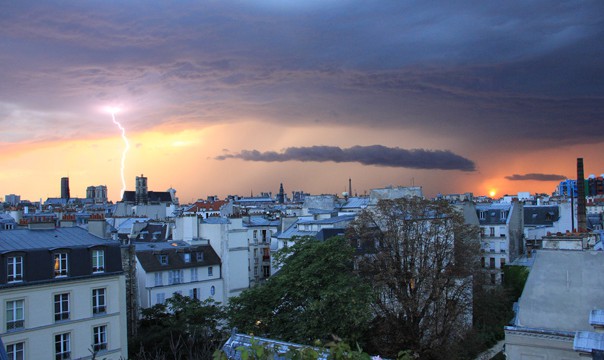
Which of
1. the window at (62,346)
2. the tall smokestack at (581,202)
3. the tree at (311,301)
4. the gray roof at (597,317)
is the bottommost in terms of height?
the window at (62,346)

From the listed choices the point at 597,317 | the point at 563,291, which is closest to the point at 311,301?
the point at 563,291

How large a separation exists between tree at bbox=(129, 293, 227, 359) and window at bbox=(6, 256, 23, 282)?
8.89 metres

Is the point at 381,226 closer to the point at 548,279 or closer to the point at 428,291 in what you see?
the point at 428,291

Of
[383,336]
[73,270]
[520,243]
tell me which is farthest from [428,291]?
[520,243]

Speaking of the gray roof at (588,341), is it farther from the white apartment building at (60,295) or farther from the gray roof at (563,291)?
the white apartment building at (60,295)

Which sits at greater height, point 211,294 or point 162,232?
point 162,232

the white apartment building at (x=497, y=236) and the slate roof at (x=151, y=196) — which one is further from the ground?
the slate roof at (x=151, y=196)

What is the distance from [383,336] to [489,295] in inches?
662

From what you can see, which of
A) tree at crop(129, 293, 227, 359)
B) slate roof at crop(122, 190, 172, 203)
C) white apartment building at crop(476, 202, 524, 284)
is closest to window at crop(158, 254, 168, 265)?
tree at crop(129, 293, 227, 359)

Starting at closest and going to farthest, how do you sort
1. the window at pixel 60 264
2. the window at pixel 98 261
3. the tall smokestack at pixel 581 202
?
the tall smokestack at pixel 581 202 < the window at pixel 60 264 < the window at pixel 98 261

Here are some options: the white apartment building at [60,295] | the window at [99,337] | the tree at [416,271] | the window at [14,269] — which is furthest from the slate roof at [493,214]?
the window at [14,269]

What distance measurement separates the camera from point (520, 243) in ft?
228

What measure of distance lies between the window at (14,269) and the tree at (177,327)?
29.2ft

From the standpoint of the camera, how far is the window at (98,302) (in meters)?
31.2
